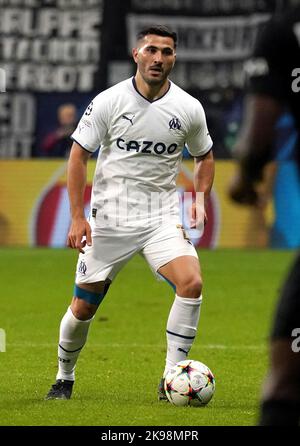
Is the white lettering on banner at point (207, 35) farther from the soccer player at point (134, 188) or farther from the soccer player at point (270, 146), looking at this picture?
the soccer player at point (270, 146)

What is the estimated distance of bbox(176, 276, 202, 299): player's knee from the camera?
289 inches

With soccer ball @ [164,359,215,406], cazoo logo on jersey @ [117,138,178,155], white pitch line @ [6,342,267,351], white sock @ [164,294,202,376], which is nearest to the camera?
soccer ball @ [164,359,215,406]

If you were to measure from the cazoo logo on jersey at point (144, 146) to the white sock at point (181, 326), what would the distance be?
0.96m

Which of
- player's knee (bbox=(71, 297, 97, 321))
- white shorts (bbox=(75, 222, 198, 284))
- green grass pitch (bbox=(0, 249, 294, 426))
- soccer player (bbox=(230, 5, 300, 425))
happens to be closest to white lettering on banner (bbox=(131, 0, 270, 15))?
green grass pitch (bbox=(0, 249, 294, 426))

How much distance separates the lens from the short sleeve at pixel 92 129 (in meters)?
7.48

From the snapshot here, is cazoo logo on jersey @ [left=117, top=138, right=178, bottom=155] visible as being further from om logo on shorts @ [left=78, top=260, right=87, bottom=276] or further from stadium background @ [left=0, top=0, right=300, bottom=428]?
stadium background @ [left=0, top=0, right=300, bottom=428]

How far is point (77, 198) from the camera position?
24.4 ft

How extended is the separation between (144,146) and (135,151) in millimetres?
66

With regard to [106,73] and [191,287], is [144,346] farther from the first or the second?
[106,73]

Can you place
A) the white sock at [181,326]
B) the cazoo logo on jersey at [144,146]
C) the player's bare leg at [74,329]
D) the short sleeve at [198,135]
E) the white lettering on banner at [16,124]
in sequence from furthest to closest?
the white lettering on banner at [16,124] < the short sleeve at [198,135] < the cazoo logo on jersey at [144,146] < the player's bare leg at [74,329] < the white sock at [181,326]

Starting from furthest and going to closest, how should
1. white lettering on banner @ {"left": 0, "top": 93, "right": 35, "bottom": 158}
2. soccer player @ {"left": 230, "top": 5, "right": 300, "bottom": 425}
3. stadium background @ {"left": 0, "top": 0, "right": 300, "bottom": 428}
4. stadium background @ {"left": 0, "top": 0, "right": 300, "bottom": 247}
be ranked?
white lettering on banner @ {"left": 0, "top": 93, "right": 35, "bottom": 158} < stadium background @ {"left": 0, "top": 0, "right": 300, "bottom": 247} < stadium background @ {"left": 0, "top": 0, "right": 300, "bottom": 428} < soccer player @ {"left": 230, "top": 5, "right": 300, "bottom": 425}

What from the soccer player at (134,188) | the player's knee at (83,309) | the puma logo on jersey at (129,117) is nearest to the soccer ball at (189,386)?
the soccer player at (134,188)

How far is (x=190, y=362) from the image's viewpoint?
7465 mm
